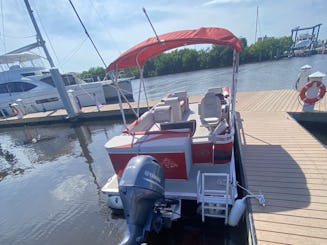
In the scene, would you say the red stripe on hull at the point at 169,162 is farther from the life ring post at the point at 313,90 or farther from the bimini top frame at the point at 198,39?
the life ring post at the point at 313,90

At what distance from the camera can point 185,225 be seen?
3340mm

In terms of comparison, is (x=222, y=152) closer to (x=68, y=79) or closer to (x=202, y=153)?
(x=202, y=153)

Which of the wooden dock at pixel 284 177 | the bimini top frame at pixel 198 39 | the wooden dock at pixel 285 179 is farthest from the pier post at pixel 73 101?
the wooden dock at pixel 285 179

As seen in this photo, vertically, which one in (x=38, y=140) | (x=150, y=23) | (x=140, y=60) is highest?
(x=150, y=23)

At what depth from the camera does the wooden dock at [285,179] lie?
7.51 ft

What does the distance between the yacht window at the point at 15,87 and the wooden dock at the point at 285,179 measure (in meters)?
15.7

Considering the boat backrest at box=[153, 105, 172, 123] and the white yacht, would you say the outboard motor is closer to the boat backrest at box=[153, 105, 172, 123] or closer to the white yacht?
the boat backrest at box=[153, 105, 172, 123]

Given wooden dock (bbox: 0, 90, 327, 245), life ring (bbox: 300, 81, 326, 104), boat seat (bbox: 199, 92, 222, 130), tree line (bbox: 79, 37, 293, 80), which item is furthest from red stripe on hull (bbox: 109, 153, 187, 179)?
tree line (bbox: 79, 37, 293, 80)

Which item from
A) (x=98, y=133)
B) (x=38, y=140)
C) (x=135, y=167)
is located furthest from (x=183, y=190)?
(x=38, y=140)

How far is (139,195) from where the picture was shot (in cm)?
239

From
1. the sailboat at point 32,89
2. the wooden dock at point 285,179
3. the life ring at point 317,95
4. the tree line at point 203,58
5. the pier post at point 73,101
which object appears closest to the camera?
the wooden dock at point 285,179

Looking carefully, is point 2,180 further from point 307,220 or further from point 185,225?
Result: point 307,220

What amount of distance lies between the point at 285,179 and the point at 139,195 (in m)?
2.41

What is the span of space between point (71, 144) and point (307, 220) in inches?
336
